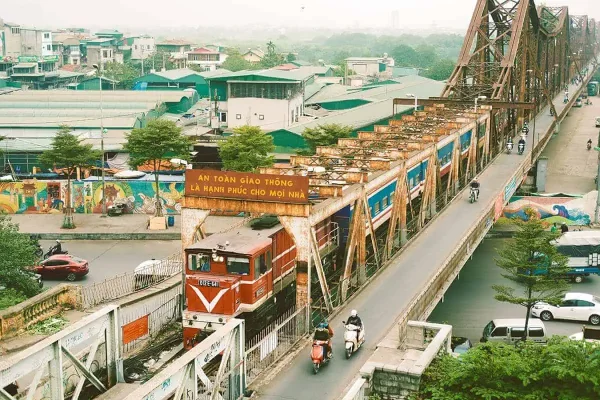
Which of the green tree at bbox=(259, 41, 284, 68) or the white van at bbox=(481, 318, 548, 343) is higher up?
the green tree at bbox=(259, 41, 284, 68)

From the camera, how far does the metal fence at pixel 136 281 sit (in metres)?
31.3

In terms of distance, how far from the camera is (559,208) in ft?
164

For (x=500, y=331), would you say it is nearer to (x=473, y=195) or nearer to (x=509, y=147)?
(x=473, y=195)

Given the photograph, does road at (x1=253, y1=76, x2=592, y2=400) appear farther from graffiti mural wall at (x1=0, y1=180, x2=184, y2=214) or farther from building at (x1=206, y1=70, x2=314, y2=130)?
building at (x1=206, y1=70, x2=314, y2=130)

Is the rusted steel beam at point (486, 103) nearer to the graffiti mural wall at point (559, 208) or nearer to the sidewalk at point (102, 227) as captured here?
the graffiti mural wall at point (559, 208)

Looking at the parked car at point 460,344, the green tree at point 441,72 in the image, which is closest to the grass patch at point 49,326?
the parked car at point 460,344

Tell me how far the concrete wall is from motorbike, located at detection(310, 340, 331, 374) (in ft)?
192

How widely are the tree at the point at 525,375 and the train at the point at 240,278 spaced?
20.4ft

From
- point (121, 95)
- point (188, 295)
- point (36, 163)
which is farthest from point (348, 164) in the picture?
point (121, 95)

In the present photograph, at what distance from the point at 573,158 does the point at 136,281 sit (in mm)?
55794

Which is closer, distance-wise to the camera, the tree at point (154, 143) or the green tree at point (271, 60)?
the tree at point (154, 143)

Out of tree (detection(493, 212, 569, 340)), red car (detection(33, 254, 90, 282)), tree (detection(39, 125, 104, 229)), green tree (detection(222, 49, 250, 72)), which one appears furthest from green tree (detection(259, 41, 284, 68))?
tree (detection(493, 212, 569, 340))

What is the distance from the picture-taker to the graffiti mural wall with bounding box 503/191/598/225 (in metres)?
49.6

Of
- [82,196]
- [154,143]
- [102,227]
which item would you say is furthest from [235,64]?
[102,227]
